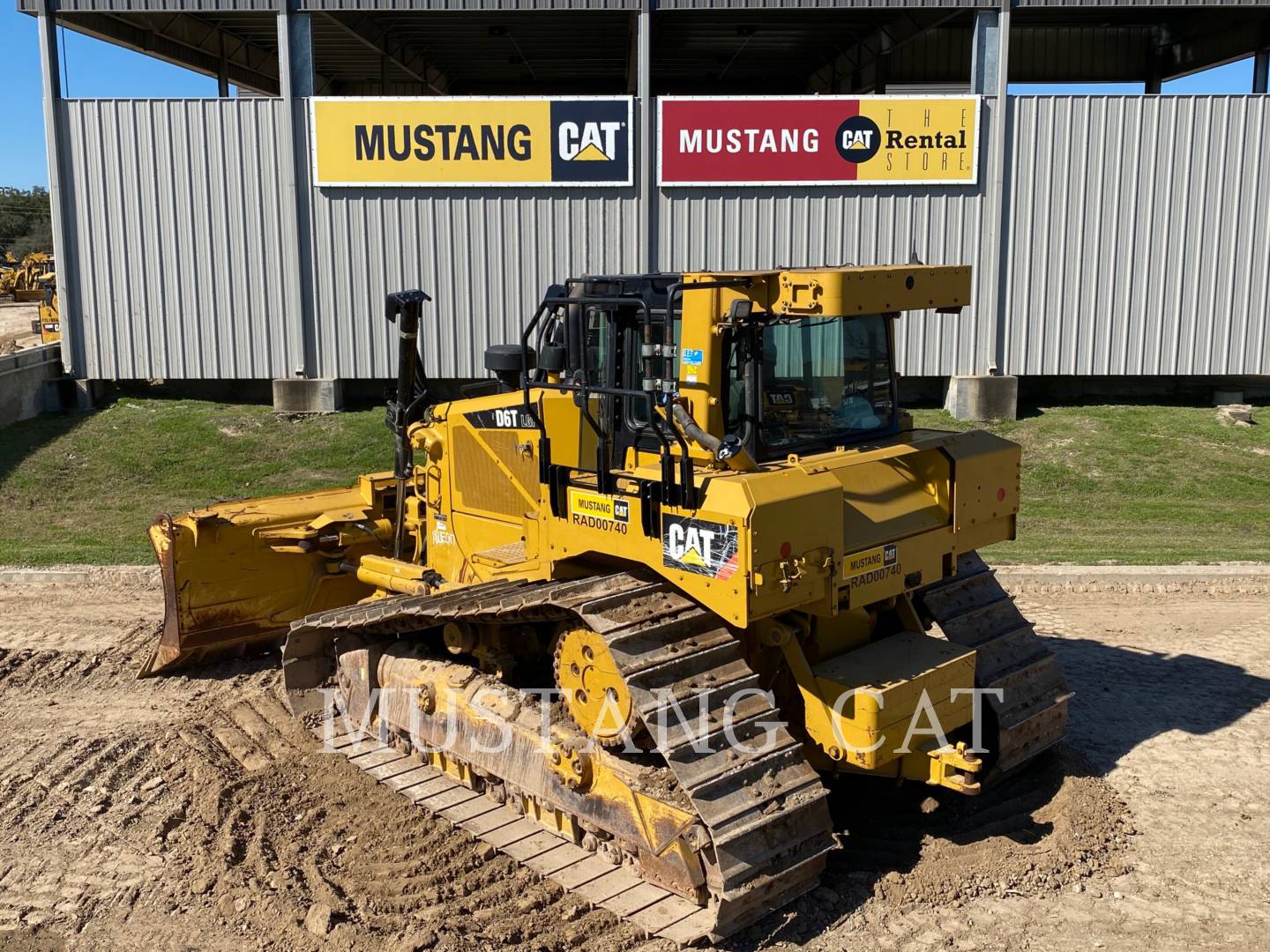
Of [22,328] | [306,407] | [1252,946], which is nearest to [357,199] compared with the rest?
[306,407]

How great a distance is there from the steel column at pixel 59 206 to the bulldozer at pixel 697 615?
11.6m

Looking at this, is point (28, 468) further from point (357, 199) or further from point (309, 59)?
point (309, 59)

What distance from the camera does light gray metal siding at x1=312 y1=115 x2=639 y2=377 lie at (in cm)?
1700

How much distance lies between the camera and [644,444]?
6.41m

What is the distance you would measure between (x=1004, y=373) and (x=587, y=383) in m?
12.2

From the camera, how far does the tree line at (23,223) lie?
195 feet

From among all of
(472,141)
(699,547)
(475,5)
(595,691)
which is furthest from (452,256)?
(699,547)

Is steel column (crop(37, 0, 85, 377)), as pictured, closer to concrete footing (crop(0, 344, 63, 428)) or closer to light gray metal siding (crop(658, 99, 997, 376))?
concrete footing (crop(0, 344, 63, 428))

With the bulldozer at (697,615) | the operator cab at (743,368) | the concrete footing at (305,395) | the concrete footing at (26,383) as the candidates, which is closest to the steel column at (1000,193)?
the concrete footing at (305,395)

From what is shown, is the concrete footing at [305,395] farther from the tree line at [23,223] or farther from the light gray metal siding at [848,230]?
the tree line at [23,223]

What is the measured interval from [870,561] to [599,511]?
1.45 meters

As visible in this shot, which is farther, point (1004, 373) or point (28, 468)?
point (1004, 373)

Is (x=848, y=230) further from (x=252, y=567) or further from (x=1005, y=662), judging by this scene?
(x=1005, y=662)

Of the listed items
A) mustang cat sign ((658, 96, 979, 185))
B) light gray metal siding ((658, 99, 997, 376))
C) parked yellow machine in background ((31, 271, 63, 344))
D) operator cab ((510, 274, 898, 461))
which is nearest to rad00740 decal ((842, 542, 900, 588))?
operator cab ((510, 274, 898, 461))
